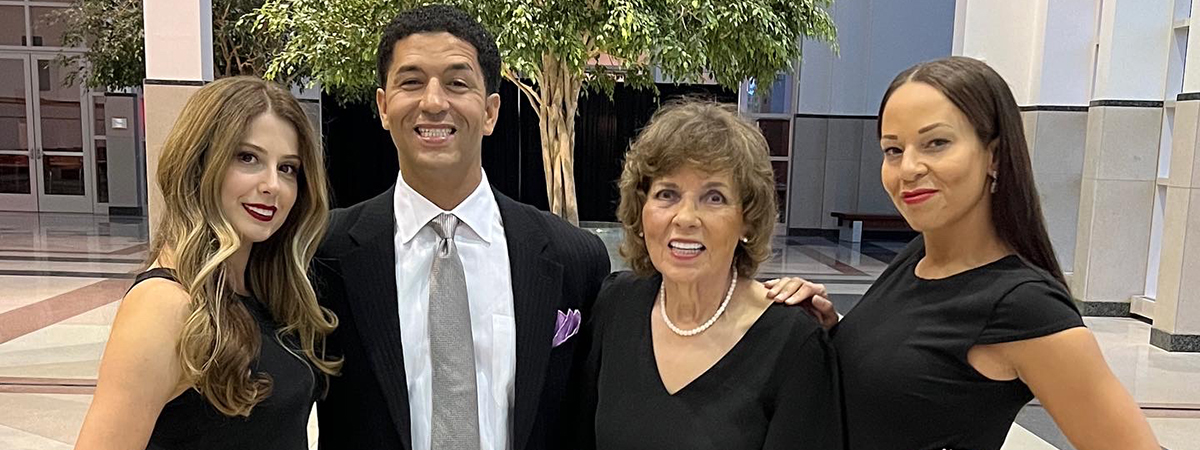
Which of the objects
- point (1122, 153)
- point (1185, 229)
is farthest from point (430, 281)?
point (1122, 153)

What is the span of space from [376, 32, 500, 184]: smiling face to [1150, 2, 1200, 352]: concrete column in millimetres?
6125

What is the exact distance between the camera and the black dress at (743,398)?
160cm

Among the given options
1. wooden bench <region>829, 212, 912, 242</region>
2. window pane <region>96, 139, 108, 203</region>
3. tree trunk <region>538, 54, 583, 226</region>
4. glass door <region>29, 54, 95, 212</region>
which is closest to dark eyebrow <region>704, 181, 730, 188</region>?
tree trunk <region>538, 54, 583, 226</region>

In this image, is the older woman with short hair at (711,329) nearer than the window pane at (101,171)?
Yes

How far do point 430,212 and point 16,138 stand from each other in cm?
1608

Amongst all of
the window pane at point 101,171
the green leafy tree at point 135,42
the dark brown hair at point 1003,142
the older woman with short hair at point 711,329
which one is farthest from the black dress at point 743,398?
the window pane at point 101,171

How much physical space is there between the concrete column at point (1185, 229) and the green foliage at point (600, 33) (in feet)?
8.41

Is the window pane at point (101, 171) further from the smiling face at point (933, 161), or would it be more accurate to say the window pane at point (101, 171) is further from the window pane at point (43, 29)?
the smiling face at point (933, 161)

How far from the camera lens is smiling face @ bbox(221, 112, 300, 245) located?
5.31ft

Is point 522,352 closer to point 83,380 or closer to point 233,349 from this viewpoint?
point 233,349

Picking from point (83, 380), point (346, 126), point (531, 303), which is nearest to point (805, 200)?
point (346, 126)

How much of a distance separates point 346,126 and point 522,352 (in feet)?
44.9

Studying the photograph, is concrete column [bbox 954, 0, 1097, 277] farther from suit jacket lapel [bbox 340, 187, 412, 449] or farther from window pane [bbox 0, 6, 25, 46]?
window pane [bbox 0, 6, 25, 46]

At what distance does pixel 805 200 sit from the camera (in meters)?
13.9
